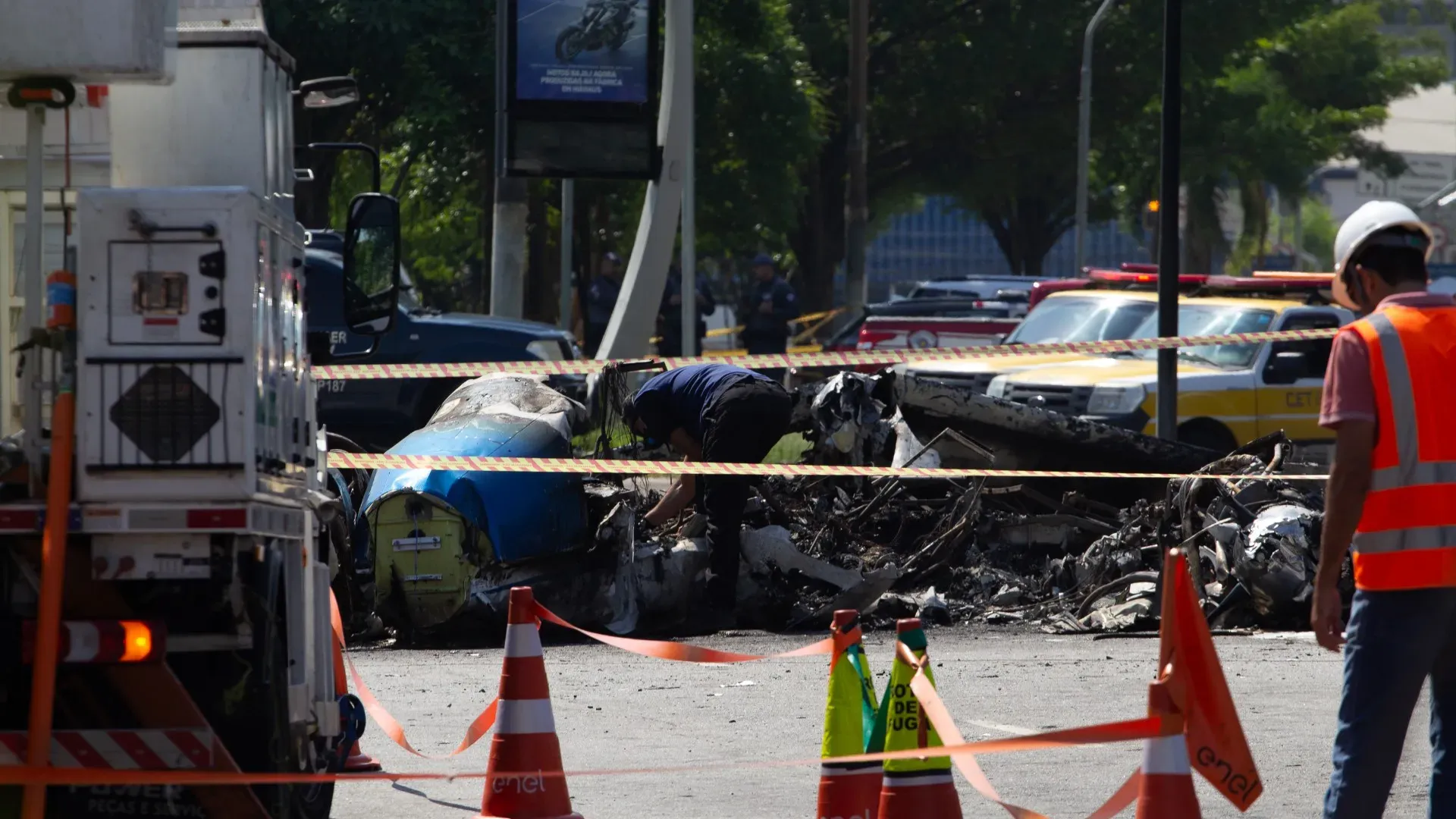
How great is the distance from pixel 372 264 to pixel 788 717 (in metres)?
2.64

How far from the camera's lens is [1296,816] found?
633 centimetres

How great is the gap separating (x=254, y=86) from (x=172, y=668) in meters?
1.56

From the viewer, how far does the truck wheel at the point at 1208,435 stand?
657 inches

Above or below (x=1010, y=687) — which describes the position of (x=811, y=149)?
above

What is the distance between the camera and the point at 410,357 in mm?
17797

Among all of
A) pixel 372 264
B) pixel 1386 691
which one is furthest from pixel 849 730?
pixel 372 264

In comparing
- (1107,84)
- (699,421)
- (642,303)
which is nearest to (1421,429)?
(699,421)

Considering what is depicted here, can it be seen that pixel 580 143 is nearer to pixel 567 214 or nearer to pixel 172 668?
pixel 567 214

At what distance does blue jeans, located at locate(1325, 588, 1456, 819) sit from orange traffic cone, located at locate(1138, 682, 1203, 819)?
54 centimetres

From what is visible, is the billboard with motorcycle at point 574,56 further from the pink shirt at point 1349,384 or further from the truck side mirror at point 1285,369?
the pink shirt at point 1349,384

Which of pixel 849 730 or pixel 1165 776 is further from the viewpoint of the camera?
pixel 849 730

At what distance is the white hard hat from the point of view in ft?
16.8

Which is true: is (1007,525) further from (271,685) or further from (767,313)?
(767,313)

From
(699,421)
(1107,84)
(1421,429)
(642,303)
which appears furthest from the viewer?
(1107,84)
